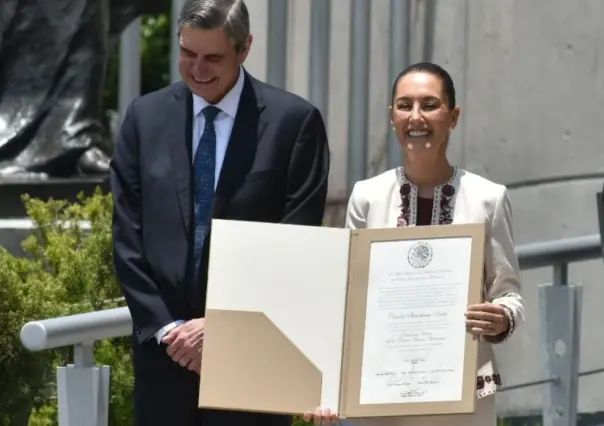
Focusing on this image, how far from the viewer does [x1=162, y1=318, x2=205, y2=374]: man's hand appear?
4.02 meters

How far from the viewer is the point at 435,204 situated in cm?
395

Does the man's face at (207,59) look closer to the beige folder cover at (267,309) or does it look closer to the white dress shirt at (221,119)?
the white dress shirt at (221,119)

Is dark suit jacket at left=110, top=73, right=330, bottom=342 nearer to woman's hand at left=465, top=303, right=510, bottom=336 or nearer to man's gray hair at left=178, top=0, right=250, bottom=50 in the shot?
man's gray hair at left=178, top=0, right=250, bottom=50

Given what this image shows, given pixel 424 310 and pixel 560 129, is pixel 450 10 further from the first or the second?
pixel 424 310

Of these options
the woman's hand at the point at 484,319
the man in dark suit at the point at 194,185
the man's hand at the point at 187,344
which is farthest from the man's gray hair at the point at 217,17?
the woman's hand at the point at 484,319

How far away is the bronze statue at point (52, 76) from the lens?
857cm

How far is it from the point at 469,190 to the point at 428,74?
26 centimetres

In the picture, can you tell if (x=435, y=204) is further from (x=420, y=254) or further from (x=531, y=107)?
(x=531, y=107)

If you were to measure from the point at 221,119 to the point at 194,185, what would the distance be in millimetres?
167

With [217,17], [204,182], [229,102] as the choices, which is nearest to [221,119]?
[229,102]

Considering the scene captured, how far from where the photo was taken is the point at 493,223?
12.9ft

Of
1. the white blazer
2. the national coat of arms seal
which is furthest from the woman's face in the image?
the national coat of arms seal

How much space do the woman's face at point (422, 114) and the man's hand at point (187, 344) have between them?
598mm

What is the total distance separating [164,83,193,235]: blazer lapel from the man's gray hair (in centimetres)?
22
